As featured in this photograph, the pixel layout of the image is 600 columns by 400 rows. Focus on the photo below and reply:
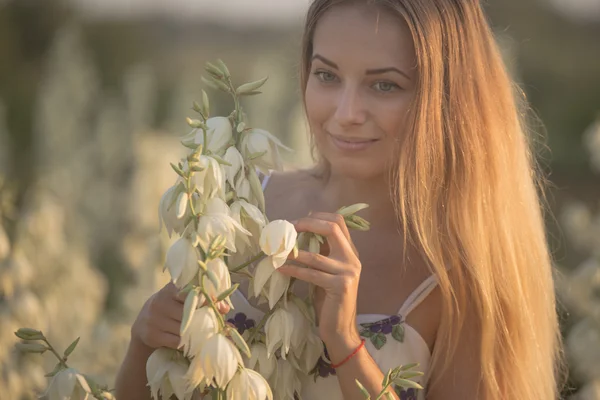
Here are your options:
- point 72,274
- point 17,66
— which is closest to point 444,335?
point 72,274

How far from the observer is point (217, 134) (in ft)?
5.25

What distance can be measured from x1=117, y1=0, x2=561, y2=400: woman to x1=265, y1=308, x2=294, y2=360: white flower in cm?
27

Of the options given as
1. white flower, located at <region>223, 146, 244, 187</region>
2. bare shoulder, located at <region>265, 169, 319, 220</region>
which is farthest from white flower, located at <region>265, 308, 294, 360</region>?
bare shoulder, located at <region>265, 169, 319, 220</region>

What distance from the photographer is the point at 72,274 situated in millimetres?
3635

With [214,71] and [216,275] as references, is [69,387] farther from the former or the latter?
[214,71]

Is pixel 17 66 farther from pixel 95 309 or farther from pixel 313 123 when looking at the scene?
pixel 313 123

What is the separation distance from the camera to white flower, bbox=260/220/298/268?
5.04ft

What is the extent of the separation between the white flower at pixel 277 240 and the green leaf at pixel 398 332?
2.08ft

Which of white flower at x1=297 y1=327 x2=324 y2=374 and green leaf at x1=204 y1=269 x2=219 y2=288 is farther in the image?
white flower at x1=297 y1=327 x2=324 y2=374

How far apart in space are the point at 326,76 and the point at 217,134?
54 centimetres

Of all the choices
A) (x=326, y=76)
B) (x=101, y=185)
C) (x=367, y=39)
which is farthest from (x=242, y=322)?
(x=101, y=185)

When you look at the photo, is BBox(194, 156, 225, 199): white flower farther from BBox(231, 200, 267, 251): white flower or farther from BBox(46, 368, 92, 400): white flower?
BBox(46, 368, 92, 400): white flower

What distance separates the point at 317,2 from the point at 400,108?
361mm

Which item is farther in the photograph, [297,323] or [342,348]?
[342,348]
